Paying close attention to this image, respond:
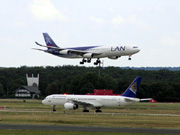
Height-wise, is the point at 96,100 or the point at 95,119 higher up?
the point at 96,100

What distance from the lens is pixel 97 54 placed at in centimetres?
8431

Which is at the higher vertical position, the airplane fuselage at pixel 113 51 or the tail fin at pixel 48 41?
the tail fin at pixel 48 41

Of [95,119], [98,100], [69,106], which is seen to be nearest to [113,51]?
[98,100]

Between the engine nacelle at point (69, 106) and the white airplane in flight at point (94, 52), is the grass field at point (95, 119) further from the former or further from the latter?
the white airplane in flight at point (94, 52)

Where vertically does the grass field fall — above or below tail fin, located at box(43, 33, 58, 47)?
below

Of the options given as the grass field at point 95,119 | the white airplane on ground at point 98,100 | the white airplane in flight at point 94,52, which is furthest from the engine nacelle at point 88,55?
the grass field at point 95,119

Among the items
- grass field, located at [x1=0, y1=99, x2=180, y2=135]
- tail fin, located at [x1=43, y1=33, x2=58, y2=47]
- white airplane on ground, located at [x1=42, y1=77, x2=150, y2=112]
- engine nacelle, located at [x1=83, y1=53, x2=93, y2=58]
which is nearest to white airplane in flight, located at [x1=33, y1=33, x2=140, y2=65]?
engine nacelle, located at [x1=83, y1=53, x2=93, y2=58]

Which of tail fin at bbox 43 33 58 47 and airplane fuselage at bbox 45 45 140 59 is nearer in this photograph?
airplane fuselage at bbox 45 45 140 59

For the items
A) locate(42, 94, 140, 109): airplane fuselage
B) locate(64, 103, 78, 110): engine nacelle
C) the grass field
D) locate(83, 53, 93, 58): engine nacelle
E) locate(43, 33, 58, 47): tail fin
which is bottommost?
the grass field

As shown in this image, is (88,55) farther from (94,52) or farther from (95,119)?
(95,119)

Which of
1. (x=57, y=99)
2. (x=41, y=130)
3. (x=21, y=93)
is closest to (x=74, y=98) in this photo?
(x=57, y=99)

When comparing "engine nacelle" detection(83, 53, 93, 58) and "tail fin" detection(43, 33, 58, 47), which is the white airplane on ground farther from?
"tail fin" detection(43, 33, 58, 47)

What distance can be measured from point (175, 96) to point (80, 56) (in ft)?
239

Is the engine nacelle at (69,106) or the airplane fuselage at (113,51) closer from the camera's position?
the airplane fuselage at (113,51)
